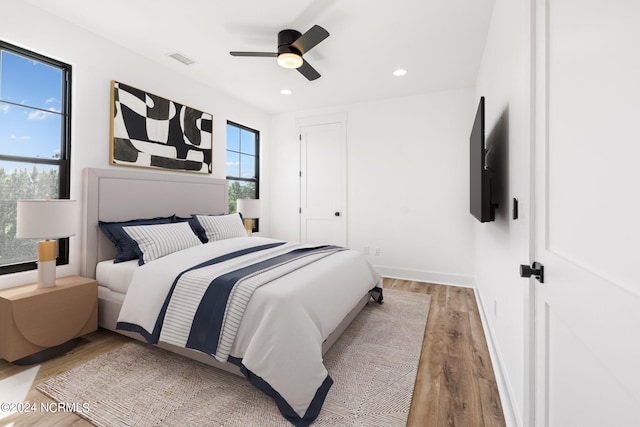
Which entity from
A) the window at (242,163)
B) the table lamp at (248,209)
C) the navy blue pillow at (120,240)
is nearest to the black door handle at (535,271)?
the navy blue pillow at (120,240)

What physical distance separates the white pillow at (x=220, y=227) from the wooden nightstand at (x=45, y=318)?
1139 millimetres

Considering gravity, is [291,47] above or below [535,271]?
above

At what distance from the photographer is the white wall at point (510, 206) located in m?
1.29

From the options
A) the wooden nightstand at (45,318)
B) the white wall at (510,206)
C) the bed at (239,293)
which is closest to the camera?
the white wall at (510,206)

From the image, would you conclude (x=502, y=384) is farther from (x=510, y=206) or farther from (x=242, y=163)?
(x=242, y=163)

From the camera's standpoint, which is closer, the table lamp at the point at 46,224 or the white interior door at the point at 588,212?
the white interior door at the point at 588,212

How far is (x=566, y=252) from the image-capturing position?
3.00 feet

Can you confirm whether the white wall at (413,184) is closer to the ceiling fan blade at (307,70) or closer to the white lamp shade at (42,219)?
the ceiling fan blade at (307,70)

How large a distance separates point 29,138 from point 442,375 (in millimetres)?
3721

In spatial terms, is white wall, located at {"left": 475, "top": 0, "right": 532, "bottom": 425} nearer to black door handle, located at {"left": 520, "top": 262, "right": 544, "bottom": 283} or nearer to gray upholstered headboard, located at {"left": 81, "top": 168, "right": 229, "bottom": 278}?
black door handle, located at {"left": 520, "top": 262, "right": 544, "bottom": 283}

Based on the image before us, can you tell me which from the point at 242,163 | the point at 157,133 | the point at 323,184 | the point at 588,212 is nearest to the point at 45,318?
the point at 157,133

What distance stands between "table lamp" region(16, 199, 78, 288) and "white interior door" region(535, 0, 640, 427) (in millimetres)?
2962

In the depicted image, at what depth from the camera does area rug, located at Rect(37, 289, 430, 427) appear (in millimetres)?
1558

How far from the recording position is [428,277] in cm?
421
